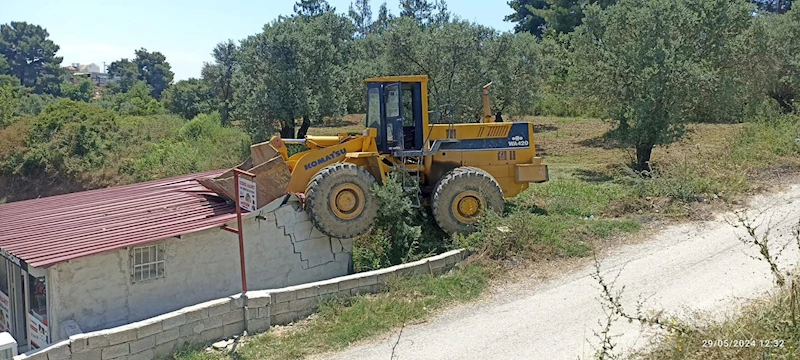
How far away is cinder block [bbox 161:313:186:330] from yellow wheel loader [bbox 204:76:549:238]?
2856 mm

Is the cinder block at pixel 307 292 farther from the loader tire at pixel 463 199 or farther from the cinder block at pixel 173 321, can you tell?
the loader tire at pixel 463 199

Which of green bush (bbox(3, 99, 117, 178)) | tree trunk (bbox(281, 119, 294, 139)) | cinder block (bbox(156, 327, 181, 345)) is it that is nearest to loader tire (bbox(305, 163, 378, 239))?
cinder block (bbox(156, 327, 181, 345))

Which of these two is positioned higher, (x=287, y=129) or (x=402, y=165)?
(x=287, y=129)

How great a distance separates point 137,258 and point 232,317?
1.84 m

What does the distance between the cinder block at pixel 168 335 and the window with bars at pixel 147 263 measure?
150 cm

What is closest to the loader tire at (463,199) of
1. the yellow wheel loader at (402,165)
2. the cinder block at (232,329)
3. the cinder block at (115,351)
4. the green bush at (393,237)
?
the yellow wheel loader at (402,165)

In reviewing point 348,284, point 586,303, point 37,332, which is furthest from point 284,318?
point 586,303

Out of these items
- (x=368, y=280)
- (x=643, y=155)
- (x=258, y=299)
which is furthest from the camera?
(x=643, y=155)

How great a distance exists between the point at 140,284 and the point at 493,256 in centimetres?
557

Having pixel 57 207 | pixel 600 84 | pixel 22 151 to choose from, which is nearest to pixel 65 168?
pixel 22 151

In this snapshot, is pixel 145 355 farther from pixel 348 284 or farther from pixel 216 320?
Answer: pixel 348 284

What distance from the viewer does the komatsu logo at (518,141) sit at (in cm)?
1290

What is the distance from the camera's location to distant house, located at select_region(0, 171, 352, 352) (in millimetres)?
9445

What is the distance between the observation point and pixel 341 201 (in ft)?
37.5
